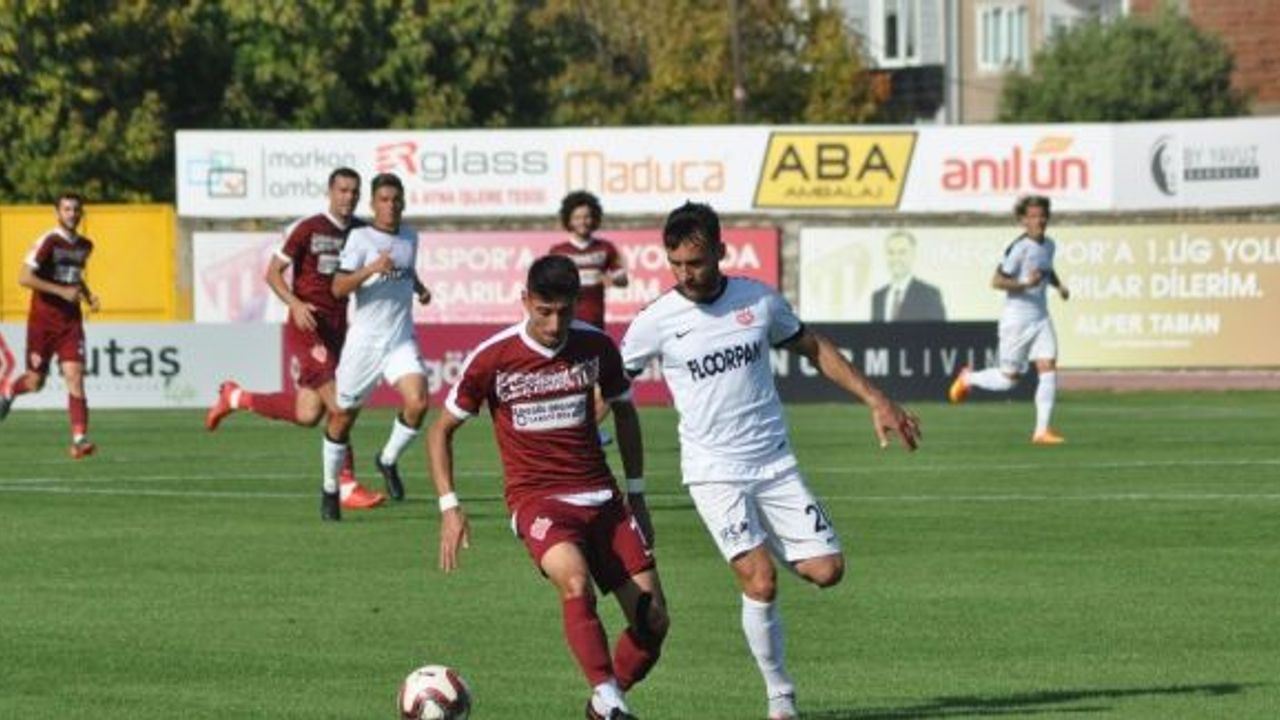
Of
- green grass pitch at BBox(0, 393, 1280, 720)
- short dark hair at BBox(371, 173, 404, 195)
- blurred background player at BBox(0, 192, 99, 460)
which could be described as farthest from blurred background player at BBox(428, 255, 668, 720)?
blurred background player at BBox(0, 192, 99, 460)

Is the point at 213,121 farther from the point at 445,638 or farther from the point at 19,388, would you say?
the point at 445,638

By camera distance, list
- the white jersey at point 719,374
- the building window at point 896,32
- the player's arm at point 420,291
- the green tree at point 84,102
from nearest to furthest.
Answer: the white jersey at point 719,374
the player's arm at point 420,291
the green tree at point 84,102
the building window at point 896,32

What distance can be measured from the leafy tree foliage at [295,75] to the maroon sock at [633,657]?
47.6m

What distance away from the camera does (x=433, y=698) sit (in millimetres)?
11688

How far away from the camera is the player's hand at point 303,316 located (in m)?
22.0

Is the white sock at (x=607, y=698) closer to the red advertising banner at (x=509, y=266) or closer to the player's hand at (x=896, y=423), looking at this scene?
the player's hand at (x=896, y=423)

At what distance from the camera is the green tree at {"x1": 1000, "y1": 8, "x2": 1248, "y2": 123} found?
7300 centimetres

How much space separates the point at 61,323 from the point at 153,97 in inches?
1283

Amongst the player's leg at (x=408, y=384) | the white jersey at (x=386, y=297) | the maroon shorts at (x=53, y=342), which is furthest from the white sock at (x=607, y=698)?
the maroon shorts at (x=53, y=342)

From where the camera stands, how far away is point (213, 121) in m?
64.7

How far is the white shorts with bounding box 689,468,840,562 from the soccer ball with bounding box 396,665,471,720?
136cm

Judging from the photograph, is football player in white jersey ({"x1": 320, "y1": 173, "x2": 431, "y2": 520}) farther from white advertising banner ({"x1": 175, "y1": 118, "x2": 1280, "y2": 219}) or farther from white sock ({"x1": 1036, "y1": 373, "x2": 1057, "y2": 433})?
white advertising banner ({"x1": 175, "y1": 118, "x2": 1280, "y2": 219})

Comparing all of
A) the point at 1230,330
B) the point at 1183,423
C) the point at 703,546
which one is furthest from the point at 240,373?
the point at 703,546

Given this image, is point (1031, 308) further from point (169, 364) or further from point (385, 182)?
point (169, 364)
